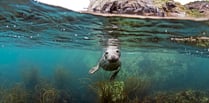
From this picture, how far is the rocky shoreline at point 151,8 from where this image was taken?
429 inches

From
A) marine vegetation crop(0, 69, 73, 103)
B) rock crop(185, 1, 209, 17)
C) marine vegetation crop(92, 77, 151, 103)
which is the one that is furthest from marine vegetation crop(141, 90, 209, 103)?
rock crop(185, 1, 209, 17)

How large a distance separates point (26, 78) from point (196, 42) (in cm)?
1379

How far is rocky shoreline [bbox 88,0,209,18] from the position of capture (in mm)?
10906

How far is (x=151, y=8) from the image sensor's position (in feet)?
36.5

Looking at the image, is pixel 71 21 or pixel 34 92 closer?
pixel 71 21

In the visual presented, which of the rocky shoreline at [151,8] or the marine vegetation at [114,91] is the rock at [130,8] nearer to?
the rocky shoreline at [151,8]

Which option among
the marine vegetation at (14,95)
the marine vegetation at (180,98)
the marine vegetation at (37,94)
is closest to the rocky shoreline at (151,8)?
the marine vegetation at (37,94)

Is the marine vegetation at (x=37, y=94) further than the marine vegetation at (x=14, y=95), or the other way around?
the marine vegetation at (x=37, y=94)

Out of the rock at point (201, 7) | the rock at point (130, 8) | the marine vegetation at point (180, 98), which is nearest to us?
the rock at point (130, 8)

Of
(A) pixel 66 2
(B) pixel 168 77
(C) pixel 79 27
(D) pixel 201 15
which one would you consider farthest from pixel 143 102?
(B) pixel 168 77

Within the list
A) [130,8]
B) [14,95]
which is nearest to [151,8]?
[130,8]

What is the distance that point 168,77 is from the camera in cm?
3484

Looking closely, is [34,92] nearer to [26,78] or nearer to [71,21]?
[26,78]

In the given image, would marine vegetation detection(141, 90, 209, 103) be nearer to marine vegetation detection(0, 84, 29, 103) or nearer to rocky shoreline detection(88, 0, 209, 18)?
marine vegetation detection(0, 84, 29, 103)
